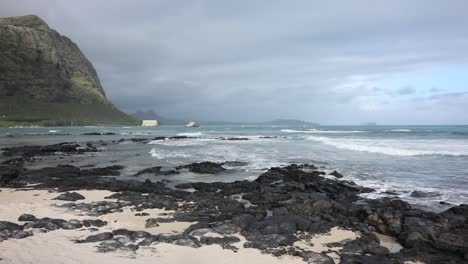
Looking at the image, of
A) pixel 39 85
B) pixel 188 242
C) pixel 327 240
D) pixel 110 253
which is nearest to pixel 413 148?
pixel 327 240

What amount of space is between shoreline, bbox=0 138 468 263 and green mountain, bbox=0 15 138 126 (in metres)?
135

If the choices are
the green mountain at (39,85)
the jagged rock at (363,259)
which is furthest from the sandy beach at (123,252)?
the green mountain at (39,85)

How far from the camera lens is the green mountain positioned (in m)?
142

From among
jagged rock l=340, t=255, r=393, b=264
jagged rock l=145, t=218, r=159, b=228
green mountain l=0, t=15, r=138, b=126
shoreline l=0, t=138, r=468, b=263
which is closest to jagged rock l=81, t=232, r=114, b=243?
shoreline l=0, t=138, r=468, b=263

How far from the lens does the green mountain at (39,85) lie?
5581 inches

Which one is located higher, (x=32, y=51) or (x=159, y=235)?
(x=32, y=51)

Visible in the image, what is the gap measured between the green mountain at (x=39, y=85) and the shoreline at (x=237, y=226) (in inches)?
5309

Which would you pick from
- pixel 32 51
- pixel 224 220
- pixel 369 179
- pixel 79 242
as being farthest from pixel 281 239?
pixel 32 51

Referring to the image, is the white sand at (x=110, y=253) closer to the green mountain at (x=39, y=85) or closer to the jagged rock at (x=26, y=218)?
the jagged rock at (x=26, y=218)

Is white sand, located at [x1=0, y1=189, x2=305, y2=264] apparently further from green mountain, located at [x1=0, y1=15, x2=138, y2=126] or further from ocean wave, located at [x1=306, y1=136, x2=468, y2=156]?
green mountain, located at [x1=0, y1=15, x2=138, y2=126]

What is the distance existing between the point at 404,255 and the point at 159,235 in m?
6.16

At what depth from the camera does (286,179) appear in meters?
18.0

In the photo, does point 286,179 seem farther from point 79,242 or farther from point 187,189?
point 79,242

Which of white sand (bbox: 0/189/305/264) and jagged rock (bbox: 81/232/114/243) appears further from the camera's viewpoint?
jagged rock (bbox: 81/232/114/243)
